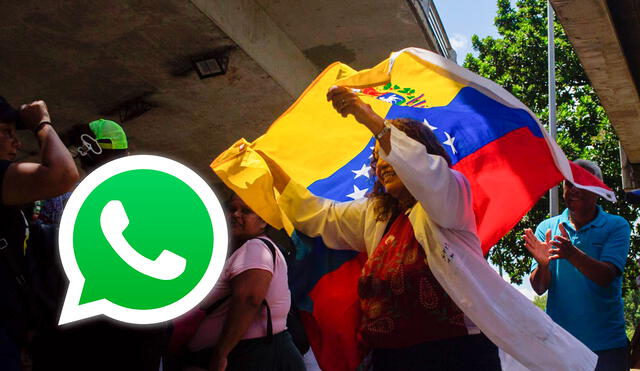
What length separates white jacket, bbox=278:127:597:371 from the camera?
2650mm

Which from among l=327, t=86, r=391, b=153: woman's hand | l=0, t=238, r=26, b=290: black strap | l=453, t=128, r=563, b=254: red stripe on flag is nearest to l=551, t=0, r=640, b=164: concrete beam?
l=453, t=128, r=563, b=254: red stripe on flag

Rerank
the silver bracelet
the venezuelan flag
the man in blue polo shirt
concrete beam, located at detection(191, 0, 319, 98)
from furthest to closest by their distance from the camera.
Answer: concrete beam, located at detection(191, 0, 319, 98) → the man in blue polo shirt → the venezuelan flag → the silver bracelet

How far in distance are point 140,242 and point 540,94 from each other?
63.4 ft

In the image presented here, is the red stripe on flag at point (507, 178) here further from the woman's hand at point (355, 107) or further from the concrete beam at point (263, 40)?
the concrete beam at point (263, 40)

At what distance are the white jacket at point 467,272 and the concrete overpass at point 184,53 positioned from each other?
4285mm

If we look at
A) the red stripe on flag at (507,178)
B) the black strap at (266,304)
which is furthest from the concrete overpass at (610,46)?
the black strap at (266,304)

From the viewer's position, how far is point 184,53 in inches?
288

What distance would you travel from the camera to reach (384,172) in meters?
3.04

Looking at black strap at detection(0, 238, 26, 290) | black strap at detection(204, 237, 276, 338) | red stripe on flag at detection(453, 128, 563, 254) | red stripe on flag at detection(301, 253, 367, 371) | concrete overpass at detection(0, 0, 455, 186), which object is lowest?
concrete overpass at detection(0, 0, 455, 186)

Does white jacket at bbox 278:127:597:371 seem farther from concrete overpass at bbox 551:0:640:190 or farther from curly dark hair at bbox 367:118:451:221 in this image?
concrete overpass at bbox 551:0:640:190

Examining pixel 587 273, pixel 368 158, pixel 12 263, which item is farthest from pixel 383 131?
pixel 587 273

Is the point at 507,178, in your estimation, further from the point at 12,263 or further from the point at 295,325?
the point at 12,263

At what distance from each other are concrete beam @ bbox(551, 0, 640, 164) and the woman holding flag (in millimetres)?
3627

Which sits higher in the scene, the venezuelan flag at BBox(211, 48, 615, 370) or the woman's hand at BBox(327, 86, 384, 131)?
the woman's hand at BBox(327, 86, 384, 131)
